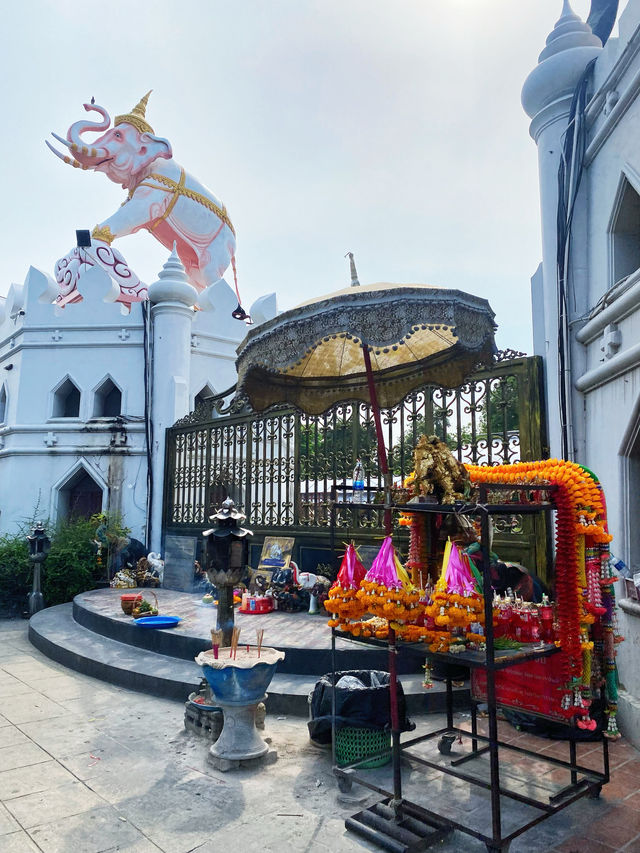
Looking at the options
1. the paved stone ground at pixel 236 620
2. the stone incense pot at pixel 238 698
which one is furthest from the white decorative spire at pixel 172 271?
the stone incense pot at pixel 238 698

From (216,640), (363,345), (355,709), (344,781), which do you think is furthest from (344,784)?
(363,345)

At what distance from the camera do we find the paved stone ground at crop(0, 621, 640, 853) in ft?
11.1

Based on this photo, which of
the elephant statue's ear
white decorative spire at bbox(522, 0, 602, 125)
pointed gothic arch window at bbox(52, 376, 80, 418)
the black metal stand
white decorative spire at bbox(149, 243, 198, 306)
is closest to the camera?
the black metal stand

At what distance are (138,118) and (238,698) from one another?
50.3 ft

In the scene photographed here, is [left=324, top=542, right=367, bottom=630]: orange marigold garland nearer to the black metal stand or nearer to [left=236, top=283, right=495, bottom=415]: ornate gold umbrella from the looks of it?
the black metal stand

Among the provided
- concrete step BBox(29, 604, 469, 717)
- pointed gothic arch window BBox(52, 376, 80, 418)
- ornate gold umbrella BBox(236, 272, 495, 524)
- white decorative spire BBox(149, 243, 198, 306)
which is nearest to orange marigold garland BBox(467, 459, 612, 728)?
ornate gold umbrella BBox(236, 272, 495, 524)

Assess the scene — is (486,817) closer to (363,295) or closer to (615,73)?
(363,295)

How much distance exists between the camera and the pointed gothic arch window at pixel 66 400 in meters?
14.0

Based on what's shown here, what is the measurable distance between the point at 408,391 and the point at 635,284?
2.24m

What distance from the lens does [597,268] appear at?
6125 millimetres

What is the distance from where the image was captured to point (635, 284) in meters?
4.87

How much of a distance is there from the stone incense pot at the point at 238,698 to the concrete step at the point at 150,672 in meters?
1.06

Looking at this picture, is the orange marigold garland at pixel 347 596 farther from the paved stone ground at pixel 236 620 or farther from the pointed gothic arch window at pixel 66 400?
the pointed gothic arch window at pixel 66 400

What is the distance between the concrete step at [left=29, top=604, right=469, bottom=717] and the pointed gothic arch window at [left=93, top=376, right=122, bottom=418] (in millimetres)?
5717
